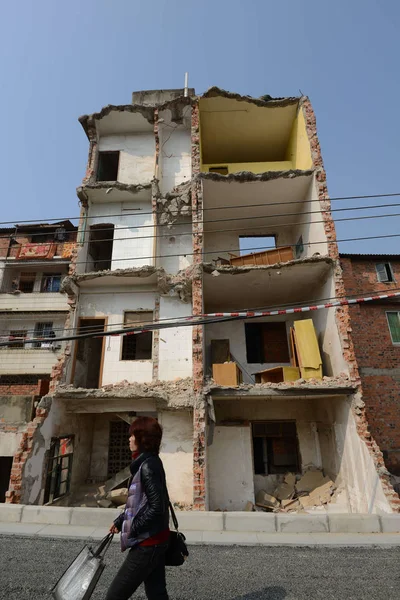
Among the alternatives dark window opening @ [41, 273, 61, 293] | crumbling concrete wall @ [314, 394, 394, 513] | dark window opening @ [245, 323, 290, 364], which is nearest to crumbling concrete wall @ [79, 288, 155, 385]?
dark window opening @ [245, 323, 290, 364]

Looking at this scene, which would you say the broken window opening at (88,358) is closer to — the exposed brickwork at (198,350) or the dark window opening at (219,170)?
the exposed brickwork at (198,350)

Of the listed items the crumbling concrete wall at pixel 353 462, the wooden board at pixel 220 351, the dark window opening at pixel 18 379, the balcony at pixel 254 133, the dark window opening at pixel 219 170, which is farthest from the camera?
the dark window opening at pixel 18 379

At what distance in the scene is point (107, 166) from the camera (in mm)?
17203

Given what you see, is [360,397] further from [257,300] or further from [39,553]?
[39,553]

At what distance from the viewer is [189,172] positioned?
1551cm

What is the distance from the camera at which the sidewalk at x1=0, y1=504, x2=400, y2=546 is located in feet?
19.8

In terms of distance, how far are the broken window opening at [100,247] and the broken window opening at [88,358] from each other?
2.98 metres

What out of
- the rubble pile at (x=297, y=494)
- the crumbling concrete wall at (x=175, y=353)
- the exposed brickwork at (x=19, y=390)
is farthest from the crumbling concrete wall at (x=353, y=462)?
the exposed brickwork at (x=19, y=390)

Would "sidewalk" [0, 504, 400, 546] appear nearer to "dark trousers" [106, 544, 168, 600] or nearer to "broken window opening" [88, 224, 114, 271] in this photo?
"dark trousers" [106, 544, 168, 600]

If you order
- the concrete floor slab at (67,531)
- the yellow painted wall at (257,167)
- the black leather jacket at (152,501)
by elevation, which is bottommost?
the concrete floor slab at (67,531)

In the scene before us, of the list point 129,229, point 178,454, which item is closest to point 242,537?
point 178,454

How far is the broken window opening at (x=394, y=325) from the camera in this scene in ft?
49.2

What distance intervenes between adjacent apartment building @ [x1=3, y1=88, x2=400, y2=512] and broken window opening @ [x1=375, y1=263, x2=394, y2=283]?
15.3ft

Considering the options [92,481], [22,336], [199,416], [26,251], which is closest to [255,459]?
[199,416]
